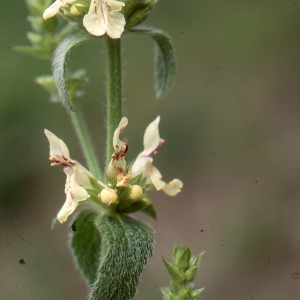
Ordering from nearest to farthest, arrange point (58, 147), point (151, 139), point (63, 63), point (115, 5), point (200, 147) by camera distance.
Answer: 1. point (63, 63)
2. point (115, 5)
3. point (58, 147)
4. point (151, 139)
5. point (200, 147)

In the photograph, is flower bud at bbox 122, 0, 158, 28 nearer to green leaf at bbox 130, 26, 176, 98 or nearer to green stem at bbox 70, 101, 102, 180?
green leaf at bbox 130, 26, 176, 98

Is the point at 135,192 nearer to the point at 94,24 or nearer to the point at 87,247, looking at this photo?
the point at 87,247

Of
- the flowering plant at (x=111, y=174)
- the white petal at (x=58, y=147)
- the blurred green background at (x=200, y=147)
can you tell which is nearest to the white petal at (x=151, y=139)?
the flowering plant at (x=111, y=174)

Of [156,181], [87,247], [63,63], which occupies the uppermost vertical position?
[63,63]

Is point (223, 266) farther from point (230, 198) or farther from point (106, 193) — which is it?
point (106, 193)

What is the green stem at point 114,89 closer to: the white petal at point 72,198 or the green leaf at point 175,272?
the white petal at point 72,198

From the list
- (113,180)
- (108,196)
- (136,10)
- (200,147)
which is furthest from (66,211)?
(200,147)

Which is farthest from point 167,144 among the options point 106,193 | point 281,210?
point 106,193
